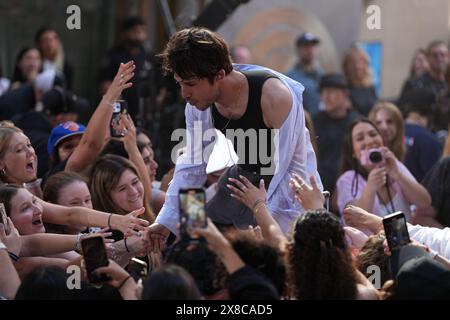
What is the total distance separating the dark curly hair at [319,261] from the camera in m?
3.77

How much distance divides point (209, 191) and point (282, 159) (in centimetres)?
94

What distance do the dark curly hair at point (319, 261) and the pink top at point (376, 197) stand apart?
2.38 metres

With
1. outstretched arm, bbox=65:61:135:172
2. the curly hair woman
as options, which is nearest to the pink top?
outstretched arm, bbox=65:61:135:172

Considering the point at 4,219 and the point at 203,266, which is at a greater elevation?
the point at 4,219

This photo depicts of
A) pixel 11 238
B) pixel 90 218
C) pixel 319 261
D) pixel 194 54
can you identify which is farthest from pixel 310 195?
pixel 11 238

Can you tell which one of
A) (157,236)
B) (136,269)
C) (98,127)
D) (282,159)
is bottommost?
(136,269)

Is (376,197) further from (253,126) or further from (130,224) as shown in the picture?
(130,224)

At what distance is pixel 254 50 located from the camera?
1053 centimetres

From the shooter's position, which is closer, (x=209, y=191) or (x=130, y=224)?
(x=130, y=224)

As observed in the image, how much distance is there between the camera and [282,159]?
4.71 m

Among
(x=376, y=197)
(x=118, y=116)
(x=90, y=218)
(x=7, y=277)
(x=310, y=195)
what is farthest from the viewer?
(x=376, y=197)

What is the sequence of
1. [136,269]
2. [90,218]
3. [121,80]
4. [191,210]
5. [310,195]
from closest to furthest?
[191,210], [310,195], [136,269], [90,218], [121,80]
